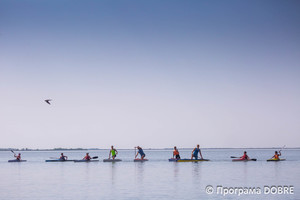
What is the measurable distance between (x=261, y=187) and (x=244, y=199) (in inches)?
163

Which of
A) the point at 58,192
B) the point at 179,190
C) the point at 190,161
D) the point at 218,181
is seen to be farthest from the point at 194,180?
the point at 190,161

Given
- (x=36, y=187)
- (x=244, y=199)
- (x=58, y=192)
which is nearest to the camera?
(x=244, y=199)

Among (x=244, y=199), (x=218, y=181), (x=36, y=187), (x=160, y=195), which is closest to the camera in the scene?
(x=244, y=199)

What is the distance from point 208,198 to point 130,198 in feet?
12.1

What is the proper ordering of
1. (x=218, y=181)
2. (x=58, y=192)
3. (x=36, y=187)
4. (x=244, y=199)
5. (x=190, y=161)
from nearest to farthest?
(x=244, y=199) < (x=58, y=192) < (x=36, y=187) < (x=218, y=181) < (x=190, y=161)

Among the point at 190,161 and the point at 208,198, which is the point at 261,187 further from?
the point at 190,161

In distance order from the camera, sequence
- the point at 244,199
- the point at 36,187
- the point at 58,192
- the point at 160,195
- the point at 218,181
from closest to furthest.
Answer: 1. the point at 244,199
2. the point at 160,195
3. the point at 58,192
4. the point at 36,187
5. the point at 218,181

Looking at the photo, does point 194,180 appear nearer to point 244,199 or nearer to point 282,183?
point 282,183

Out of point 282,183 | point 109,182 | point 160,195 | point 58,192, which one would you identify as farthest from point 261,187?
point 58,192

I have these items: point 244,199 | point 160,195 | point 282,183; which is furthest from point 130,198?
point 282,183

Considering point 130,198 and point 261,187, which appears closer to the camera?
point 130,198

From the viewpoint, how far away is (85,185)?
2309cm

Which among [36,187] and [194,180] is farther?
[194,180]

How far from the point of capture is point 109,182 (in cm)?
2472
